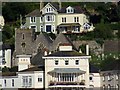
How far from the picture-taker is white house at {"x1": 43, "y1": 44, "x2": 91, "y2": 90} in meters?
41.1

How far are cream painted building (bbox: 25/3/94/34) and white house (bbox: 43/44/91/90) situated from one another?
51.9ft

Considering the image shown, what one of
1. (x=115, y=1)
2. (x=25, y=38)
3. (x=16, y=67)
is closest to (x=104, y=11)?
(x=115, y=1)

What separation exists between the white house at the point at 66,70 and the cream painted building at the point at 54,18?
15813 millimetres

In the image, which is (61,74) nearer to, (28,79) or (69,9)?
(28,79)

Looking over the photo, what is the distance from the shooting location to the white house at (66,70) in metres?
41.1

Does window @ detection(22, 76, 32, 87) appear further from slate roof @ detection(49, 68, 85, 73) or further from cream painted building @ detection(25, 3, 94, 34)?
cream painted building @ detection(25, 3, 94, 34)

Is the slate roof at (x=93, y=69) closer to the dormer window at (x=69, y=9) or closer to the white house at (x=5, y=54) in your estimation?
the white house at (x=5, y=54)

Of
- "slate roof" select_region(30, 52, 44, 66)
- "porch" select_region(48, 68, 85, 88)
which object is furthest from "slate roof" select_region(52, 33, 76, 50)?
"porch" select_region(48, 68, 85, 88)

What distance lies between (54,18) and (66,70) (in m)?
17.2

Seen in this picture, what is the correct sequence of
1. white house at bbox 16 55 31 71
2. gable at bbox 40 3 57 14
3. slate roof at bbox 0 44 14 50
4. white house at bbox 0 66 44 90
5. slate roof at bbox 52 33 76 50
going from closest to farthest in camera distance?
white house at bbox 0 66 44 90
white house at bbox 16 55 31 71
slate roof at bbox 52 33 76 50
slate roof at bbox 0 44 14 50
gable at bbox 40 3 57 14

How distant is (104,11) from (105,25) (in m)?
4.70

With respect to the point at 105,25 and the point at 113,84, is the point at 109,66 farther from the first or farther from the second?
the point at 105,25

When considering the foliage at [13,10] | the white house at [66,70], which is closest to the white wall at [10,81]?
the white house at [66,70]

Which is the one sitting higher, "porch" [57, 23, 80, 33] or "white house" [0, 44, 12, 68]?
"porch" [57, 23, 80, 33]
